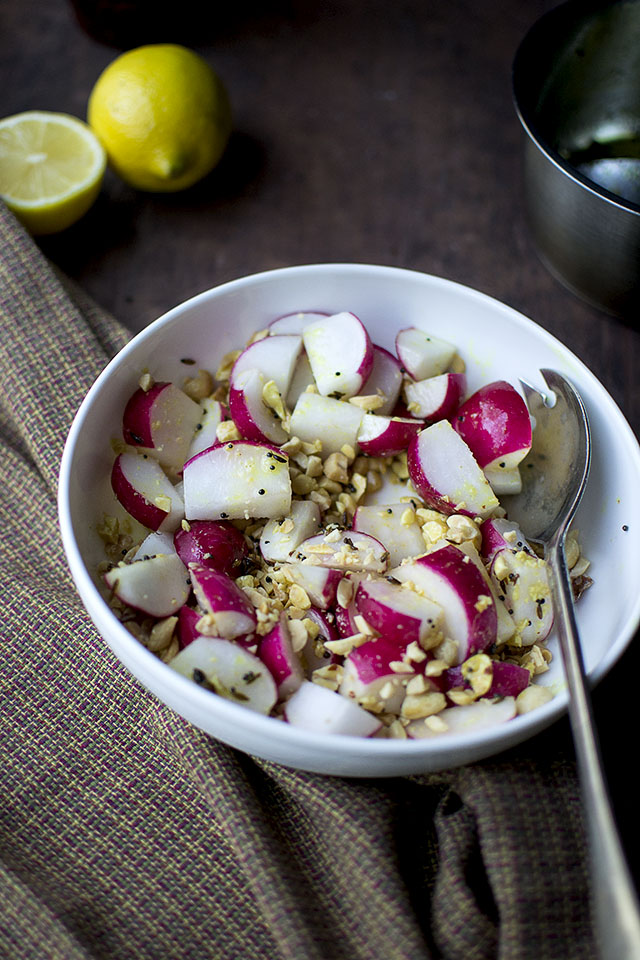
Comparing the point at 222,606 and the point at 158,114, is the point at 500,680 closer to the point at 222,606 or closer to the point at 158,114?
the point at 222,606

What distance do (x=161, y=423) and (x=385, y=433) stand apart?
0.29 meters

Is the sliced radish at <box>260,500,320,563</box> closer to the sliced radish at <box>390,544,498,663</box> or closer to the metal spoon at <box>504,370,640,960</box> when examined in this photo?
the sliced radish at <box>390,544,498,663</box>

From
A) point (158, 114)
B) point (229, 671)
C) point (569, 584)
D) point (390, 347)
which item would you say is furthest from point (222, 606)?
point (158, 114)

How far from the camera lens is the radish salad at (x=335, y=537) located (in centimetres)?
93

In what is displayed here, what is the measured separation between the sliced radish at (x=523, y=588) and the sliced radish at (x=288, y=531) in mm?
229

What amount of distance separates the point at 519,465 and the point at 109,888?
0.73 meters

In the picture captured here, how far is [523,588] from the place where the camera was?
101 cm

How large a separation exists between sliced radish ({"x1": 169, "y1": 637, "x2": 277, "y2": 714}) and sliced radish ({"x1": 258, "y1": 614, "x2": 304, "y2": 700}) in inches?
0.4

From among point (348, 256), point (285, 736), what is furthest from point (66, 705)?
point (348, 256)

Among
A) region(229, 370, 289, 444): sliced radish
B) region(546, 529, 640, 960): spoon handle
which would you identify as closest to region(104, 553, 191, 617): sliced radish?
region(229, 370, 289, 444): sliced radish

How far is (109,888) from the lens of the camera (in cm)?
99

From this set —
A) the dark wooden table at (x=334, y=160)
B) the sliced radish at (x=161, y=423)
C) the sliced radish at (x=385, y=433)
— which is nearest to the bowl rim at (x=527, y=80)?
the dark wooden table at (x=334, y=160)

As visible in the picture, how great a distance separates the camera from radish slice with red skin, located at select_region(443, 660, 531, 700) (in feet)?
3.08

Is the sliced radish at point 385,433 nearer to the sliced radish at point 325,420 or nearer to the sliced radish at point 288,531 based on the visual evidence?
the sliced radish at point 325,420
